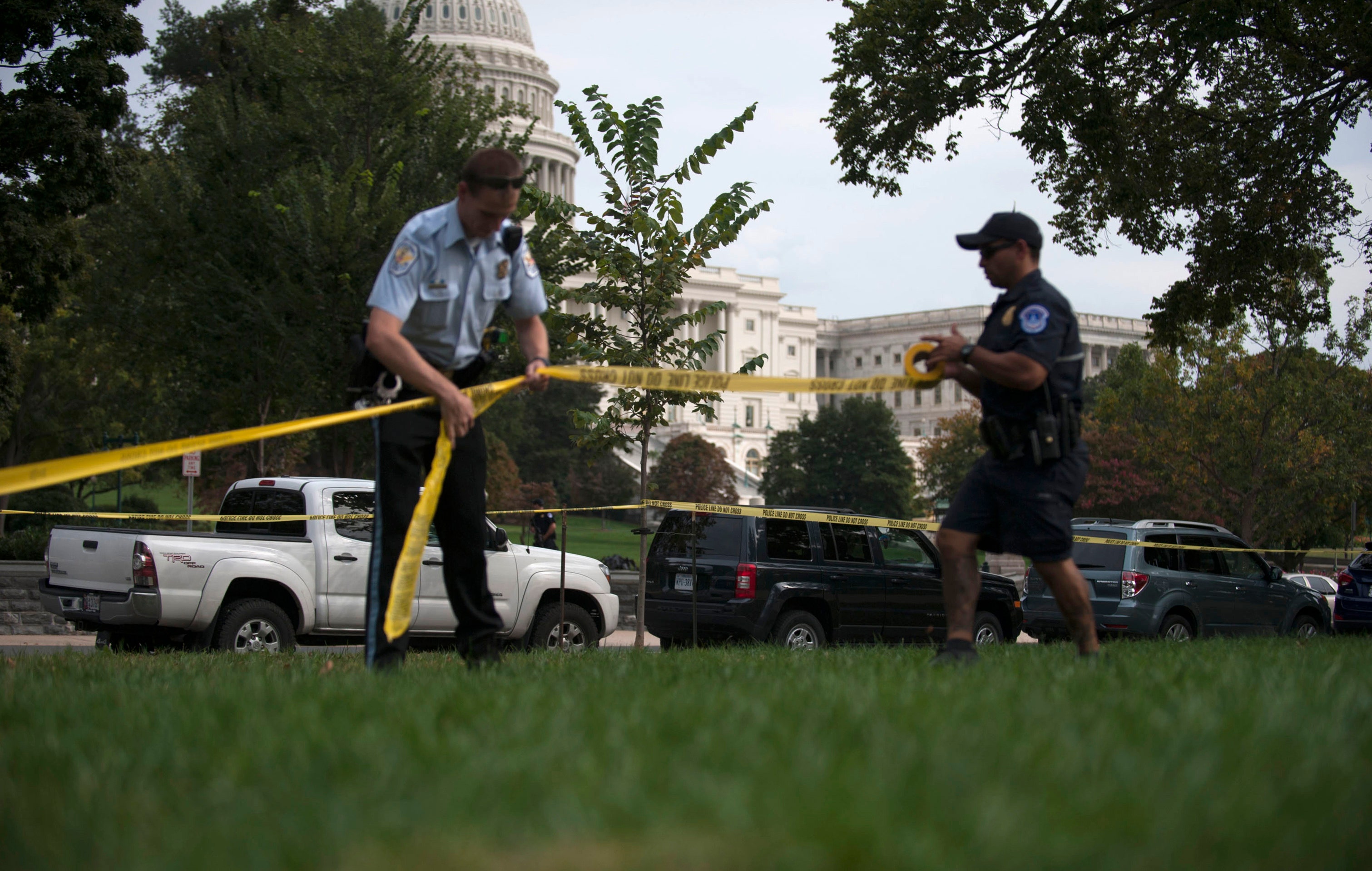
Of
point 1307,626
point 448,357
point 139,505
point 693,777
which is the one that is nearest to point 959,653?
point 448,357

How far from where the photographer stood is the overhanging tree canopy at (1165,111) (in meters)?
16.5

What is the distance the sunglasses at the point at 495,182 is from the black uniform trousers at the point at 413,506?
0.94m

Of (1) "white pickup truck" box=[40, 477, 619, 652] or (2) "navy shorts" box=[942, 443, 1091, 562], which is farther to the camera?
(1) "white pickup truck" box=[40, 477, 619, 652]

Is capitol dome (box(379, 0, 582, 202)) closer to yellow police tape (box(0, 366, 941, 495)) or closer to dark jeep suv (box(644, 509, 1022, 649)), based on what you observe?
dark jeep suv (box(644, 509, 1022, 649))

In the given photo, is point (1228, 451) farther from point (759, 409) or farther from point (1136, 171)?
point (759, 409)

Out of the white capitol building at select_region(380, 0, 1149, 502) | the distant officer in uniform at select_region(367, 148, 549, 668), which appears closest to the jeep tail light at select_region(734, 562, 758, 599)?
the distant officer in uniform at select_region(367, 148, 549, 668)

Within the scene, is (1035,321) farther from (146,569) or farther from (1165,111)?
(1165,111)

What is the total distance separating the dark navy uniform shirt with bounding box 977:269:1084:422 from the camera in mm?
5398

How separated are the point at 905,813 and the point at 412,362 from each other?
3.19 meters

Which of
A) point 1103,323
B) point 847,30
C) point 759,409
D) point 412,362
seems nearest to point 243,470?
point 847,30

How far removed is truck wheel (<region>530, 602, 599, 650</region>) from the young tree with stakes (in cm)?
74

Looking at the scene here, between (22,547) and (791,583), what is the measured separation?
12.1 meters

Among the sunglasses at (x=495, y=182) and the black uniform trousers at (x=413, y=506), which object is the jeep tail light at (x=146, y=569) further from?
the sunglasses at (x=495, y=182)

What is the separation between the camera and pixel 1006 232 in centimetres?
568
